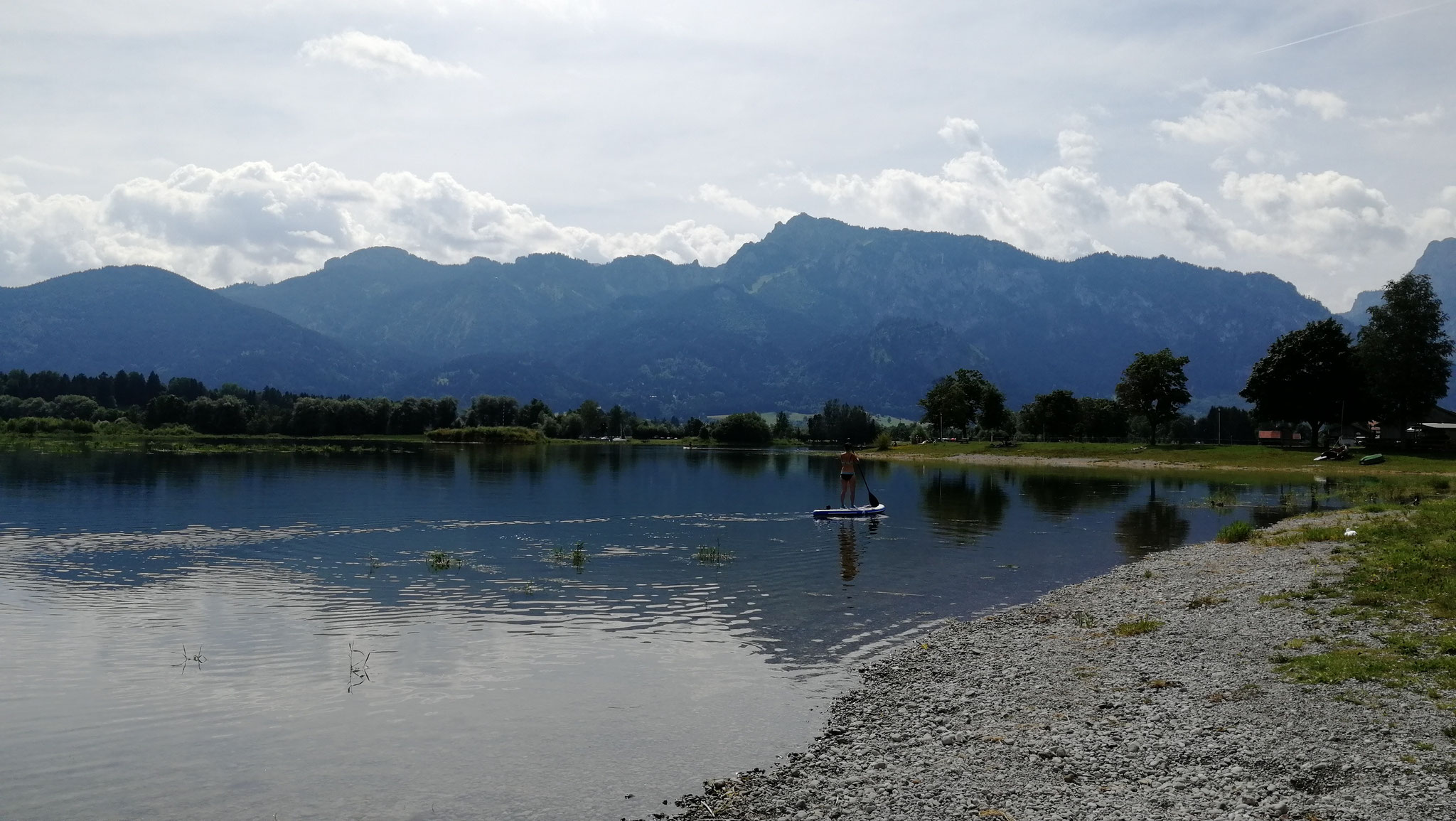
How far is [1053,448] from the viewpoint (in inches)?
6383

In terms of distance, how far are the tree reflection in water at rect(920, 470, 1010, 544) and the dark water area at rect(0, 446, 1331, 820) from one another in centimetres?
65

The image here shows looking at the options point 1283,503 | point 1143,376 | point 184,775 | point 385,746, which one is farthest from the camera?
point 1143,376

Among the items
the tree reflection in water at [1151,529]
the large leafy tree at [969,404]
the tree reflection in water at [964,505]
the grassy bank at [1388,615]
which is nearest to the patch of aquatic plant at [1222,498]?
the tree reflection in water at [1151,529]

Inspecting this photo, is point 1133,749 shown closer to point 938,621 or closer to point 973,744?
point 973,744

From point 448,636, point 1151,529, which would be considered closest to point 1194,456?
point 1151,529

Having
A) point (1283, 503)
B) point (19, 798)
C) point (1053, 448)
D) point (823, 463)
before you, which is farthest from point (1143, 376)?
point (19, 798)

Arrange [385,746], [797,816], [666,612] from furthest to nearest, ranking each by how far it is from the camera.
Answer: [666,612] < [385,746] < [797,816]

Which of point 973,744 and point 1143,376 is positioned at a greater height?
point 1143,376

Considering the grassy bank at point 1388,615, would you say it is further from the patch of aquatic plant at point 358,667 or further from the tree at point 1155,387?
the tree at point 1155,387

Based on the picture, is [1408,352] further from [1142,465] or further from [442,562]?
[442,562]

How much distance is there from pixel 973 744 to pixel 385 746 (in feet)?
36.2

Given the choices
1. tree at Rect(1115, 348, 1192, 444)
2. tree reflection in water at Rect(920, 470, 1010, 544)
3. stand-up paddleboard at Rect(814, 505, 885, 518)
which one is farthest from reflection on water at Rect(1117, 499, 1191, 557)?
tree at Rect(1115, 348, 1192, 444)

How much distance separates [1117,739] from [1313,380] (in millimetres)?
131499

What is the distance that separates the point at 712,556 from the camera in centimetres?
4366
